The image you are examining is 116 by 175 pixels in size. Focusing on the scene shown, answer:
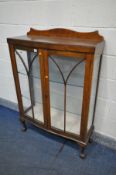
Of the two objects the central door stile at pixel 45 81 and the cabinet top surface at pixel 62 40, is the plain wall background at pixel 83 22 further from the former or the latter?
the central door stile at pixel 45 81

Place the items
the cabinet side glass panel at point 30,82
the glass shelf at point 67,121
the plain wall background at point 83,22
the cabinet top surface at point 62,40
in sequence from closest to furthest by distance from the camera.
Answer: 1. the cabinet top surface at point 62,40
2. the plain wall background at point 83,22
3. the cabinet side glass panel at point 30,82
4. the glass shelf at point 67,121

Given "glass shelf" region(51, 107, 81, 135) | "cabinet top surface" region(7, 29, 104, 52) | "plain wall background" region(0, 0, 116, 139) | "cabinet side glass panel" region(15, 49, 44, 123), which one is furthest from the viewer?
"glass shelf" region(51, 107, 81, 135)

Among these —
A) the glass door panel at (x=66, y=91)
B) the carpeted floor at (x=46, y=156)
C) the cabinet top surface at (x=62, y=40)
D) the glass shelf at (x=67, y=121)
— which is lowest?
the carpeted floor at (x=46, y=156)

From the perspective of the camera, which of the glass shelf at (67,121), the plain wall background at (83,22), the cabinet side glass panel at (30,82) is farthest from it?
the glass shelf at (67,121)

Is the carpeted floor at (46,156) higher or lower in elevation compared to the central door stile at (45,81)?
lower

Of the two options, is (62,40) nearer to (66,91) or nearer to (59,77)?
(59,77)

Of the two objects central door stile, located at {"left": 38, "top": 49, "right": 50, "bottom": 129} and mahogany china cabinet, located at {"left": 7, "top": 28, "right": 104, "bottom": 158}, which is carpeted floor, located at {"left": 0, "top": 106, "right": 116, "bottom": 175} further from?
central door stile, located at {"left": 38, "top": 49, "right": 50, "bottom": 129}

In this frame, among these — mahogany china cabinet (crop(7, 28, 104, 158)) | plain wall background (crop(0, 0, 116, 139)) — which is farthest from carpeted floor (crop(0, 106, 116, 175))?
plain wall background (crop(0, 0, 116, 139))

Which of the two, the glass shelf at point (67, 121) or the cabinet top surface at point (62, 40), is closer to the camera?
the cabinet top surface at point (62, 40)

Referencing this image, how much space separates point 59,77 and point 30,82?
1.10 ft

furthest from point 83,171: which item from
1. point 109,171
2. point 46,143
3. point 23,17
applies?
point 23,17

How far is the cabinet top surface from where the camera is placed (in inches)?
43.7

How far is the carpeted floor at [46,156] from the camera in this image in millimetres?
1483

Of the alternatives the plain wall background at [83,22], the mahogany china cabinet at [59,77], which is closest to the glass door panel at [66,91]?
the mahogany china cabinet at [59,77]
